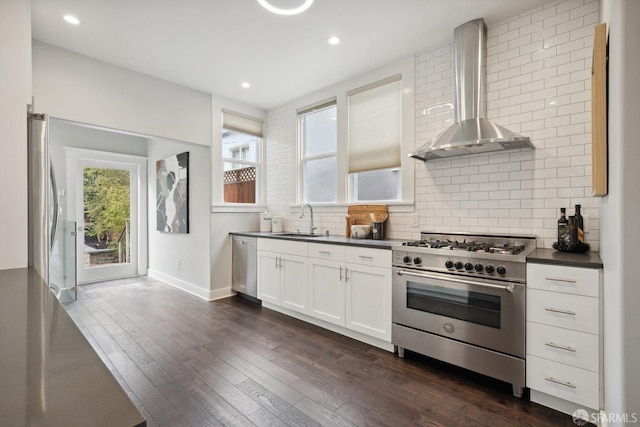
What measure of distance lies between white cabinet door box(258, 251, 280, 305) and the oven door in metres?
1.54

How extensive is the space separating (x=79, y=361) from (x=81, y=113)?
11.4 feet

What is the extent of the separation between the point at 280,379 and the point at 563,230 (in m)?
2.31

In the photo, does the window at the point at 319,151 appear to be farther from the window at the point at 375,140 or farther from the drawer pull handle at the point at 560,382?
the drawer pull handle at the point at 560,382

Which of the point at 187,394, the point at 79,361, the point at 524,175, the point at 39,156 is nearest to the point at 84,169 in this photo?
the point at 39,156

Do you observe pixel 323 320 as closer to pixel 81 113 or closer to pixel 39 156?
pixel 39 156

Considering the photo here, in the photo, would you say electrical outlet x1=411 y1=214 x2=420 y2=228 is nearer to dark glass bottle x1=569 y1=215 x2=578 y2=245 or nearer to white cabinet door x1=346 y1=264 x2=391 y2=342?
white cabinet door x1=346 y1=264 x2=391 y2=342

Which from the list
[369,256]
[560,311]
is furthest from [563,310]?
[369,256]

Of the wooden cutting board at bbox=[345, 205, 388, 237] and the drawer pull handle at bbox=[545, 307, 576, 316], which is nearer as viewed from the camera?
the drawer pull handle at bbox=[545, 307, 576, 316]

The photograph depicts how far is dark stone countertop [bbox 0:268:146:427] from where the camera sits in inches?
15.4

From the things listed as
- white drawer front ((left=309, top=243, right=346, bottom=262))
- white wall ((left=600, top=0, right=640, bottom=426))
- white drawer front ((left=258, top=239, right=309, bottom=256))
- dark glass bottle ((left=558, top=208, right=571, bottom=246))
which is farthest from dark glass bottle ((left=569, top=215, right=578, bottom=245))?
white drawer front ((left=258, top=239, right=309, bottom=256))

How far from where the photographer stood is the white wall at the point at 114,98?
115 inches

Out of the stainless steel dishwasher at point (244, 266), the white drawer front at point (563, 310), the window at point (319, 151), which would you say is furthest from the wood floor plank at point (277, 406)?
the window at point (319, 151)

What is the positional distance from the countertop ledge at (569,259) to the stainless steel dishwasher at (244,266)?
2.97 meters

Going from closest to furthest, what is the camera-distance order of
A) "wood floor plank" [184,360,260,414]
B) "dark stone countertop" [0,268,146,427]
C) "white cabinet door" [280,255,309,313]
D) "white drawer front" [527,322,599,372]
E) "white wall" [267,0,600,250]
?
"dark stone countertop" [0,268,146,427] < "white drawer front" [527,322,599,372] < "wood floor plank" [184,360,260,414] < "white wall" [267,0,600,250] < "white cabinet door" [280,255,309,313]
